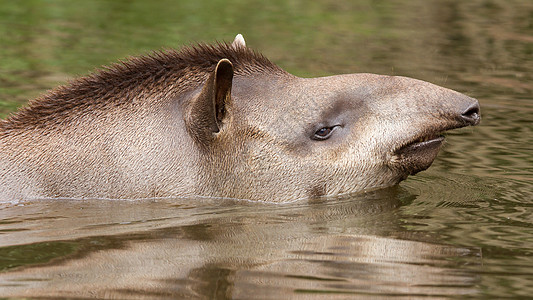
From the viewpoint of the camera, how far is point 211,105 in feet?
25.2

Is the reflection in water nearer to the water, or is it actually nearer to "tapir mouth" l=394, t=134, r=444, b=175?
the water

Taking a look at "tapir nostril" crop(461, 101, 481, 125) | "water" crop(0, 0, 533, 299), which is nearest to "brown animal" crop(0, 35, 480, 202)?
"tapir nostril" crop(461, 101, 481, 125)

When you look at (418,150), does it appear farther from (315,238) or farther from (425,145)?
(315,238)

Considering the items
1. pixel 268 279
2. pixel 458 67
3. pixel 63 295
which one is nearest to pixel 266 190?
pixel 268 279

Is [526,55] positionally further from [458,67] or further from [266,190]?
[266,190]

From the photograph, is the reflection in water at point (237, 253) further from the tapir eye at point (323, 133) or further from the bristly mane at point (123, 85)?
the bristly mane at point (123, 85)

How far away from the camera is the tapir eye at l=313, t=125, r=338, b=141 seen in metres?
8.23

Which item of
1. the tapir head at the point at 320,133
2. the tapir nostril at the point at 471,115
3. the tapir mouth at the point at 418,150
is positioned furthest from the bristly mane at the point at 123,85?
→ the tapir nostril at the point at 471,115

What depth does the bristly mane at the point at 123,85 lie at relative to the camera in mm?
8141

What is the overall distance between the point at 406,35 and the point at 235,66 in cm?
1173

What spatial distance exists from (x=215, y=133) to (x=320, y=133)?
3.30 ft

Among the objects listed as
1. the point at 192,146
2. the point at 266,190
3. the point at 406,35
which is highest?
the point at 192,146

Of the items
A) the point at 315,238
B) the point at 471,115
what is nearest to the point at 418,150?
the point at 471,115

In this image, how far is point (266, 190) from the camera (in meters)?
8.30
